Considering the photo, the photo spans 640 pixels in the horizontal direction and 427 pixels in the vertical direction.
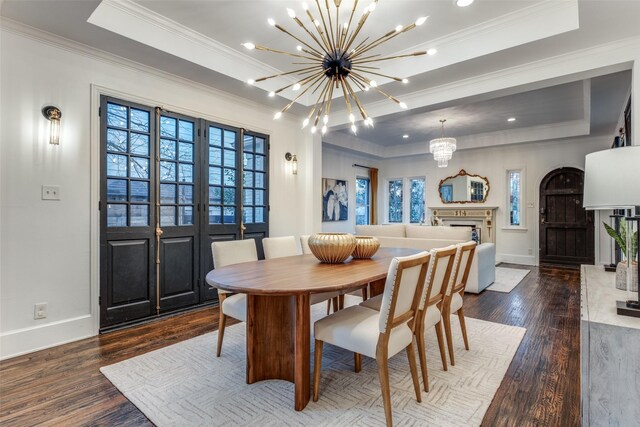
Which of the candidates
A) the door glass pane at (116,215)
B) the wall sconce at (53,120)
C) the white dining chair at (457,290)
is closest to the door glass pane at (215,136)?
the door glass pane at (116,215)

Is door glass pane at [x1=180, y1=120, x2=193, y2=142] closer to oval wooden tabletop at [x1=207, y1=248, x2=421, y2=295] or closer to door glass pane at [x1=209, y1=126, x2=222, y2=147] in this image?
door glass pane at [x1=209, y1=126, x2=222, y2=147]

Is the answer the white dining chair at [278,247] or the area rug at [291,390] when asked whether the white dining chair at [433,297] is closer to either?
the area rug at [291,390]

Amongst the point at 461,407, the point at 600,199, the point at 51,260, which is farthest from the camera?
the point at 51,260

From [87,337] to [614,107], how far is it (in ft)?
22.9

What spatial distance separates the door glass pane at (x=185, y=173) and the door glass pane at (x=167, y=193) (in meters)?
0.14

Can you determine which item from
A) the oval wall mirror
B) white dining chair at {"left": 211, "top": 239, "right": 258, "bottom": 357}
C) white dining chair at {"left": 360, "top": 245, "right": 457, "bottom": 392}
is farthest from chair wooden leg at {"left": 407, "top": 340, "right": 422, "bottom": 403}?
the oval wall mirror

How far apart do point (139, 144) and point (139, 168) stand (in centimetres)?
24

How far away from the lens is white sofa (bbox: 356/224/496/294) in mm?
4449

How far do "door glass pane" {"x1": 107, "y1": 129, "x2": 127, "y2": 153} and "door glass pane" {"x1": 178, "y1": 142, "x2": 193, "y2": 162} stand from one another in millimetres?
559

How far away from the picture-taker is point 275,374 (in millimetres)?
2166

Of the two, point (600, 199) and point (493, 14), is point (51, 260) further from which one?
point (493, 14)

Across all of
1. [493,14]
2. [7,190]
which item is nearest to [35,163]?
[7,190]

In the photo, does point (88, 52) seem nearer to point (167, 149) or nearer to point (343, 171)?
point (167, 149)

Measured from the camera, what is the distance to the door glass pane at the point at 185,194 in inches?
143
